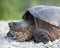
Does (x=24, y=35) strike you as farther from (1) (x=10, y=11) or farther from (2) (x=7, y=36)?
(1) (x=10, y=11)

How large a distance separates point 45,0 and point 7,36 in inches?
490

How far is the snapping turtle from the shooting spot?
4867mm

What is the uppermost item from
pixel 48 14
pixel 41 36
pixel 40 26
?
pixel 48 14

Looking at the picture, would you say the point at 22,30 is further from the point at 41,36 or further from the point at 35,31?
the point at 41,36

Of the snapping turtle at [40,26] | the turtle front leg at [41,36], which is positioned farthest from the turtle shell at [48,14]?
the turtle front leg at [41,36]

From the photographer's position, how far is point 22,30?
16.4 ft

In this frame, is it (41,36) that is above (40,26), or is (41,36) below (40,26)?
below

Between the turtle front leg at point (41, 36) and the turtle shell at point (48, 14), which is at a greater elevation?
the turtle shell at point (48, 14)

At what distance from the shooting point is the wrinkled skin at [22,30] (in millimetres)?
4992

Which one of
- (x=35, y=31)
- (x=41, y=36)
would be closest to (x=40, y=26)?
(x=35, y=31)

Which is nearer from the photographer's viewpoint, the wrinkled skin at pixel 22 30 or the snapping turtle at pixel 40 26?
the snapping turtle at pixel 40 26

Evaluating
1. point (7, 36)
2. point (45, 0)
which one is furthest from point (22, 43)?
point (45, 0)

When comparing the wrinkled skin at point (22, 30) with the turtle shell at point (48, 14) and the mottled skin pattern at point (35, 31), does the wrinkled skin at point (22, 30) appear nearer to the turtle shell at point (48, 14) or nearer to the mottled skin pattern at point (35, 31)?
the mottled skin pattern at point (35, 31)

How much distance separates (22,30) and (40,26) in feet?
1.04
